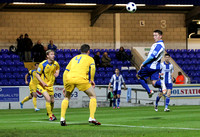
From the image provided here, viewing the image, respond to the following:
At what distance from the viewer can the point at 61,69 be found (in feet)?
94.9

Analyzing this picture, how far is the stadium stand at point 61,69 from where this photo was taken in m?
28.0

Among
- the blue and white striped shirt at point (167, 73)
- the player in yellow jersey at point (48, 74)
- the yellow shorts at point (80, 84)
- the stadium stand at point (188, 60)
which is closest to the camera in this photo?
the yellow shorts at point (80, 84)

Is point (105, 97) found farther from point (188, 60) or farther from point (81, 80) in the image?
point (81, 80)

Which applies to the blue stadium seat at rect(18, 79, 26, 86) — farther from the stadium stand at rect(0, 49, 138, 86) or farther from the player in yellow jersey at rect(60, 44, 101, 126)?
the player in yellow jersey at rect(60, 44, 101, 126)

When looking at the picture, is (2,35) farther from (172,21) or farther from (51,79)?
(51,79)

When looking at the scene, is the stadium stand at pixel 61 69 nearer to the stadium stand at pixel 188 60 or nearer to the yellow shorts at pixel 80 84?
the stadium stand at pixel 188 60

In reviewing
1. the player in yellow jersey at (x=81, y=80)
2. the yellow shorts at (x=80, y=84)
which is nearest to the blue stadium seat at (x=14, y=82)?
the player in yellow jersey at (x=81, y=80)

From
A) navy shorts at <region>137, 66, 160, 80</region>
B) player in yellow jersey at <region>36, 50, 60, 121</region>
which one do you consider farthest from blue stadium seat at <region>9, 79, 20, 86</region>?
navy shorts at <region>137, 66, 160, 80</region>

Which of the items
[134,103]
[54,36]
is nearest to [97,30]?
[54,36]

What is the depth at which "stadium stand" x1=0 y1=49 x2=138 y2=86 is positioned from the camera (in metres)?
28.0

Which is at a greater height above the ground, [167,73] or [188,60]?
[188,60]

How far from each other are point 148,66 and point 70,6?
69.1ft

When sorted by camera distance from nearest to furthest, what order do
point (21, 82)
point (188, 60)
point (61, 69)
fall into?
1. point (21, 82)
2. point (61, 69)
3. point (188, 60)

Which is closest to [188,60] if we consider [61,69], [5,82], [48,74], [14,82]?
[61,69]
